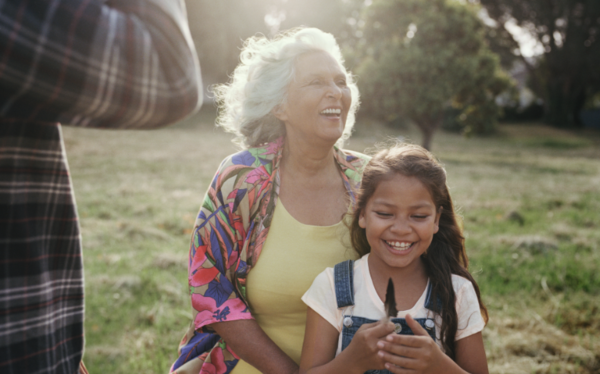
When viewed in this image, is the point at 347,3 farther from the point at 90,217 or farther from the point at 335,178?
the point at 335,178

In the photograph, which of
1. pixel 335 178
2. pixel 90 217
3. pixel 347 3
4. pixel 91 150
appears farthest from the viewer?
pixel 347 3

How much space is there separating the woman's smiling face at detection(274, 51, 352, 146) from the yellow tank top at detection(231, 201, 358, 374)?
0.50 m

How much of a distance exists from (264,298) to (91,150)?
12903 mm

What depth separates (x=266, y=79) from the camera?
2691 millimetres

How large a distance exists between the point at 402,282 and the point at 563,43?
113 feet

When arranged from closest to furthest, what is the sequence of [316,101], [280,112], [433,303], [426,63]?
1. [433,303]
2. [316,101]
3. [280,112]
4. [426,63]

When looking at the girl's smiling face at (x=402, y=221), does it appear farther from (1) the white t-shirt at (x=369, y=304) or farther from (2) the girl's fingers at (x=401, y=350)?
(2) the girl's fingers at (x=401, y=350)

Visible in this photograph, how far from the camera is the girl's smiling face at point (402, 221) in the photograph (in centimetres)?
179

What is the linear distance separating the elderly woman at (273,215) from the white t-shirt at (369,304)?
0.31 metres

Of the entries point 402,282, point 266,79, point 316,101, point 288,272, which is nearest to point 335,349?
point 402,282

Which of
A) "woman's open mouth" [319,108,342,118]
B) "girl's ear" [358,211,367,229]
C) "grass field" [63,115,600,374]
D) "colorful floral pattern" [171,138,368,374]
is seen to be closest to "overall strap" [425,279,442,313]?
"grass field" [63,115,600,374]

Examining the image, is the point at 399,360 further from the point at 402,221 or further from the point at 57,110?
the point at 57,110

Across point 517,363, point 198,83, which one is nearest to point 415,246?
point 198,83

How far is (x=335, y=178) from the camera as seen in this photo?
8.51 feet
